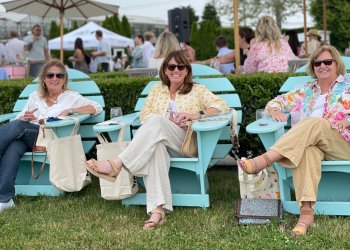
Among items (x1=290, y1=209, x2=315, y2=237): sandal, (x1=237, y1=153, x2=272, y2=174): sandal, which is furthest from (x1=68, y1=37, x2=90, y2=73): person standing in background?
(x1=290, y1=209, x2=315, y2=237): sandal

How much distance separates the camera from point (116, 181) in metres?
3.98

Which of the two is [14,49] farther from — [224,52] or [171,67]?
[171,67]

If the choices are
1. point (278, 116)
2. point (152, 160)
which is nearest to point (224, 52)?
point (278, 116)

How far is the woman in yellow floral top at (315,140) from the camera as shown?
11.2 ft

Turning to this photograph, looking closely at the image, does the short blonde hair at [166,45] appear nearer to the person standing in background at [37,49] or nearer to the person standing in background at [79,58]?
the person standing in background at [37,49]

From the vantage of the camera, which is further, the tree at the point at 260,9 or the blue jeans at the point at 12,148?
the tree at the point at 260,9

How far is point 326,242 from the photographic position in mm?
3135

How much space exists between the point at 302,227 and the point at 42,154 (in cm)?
211

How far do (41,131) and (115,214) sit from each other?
3.30 feet

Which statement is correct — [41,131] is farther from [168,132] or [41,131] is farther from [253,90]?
[253,90]

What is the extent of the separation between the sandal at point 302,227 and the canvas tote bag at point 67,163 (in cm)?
173

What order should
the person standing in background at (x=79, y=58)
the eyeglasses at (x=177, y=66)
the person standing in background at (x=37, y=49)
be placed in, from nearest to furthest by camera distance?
the eyeglasses at (x=177, y=66)
the person standing in background at (x=37, y=49)
the person standing in background at (x=79, y=58)

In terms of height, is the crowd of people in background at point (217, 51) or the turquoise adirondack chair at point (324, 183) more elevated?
the crowd of people in background at point (217, 51)

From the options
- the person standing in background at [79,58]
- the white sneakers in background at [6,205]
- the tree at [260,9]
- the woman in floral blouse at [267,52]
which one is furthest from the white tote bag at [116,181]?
the tree at [260,9]
